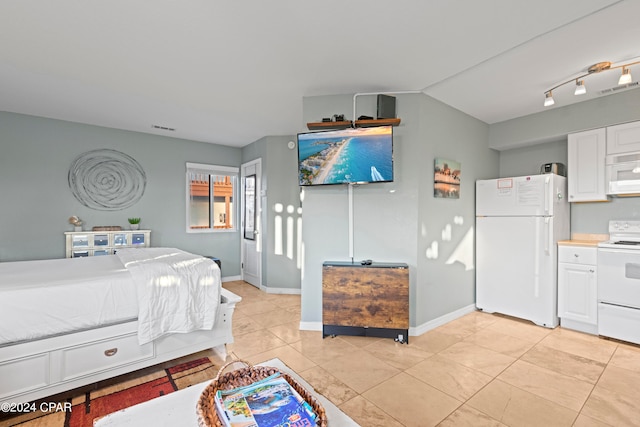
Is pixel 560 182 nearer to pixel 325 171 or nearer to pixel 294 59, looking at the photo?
pixel 325 171

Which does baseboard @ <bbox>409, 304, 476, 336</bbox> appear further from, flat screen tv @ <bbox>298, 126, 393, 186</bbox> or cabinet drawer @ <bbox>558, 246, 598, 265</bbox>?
flat screen tv @ <bbox>298, 126, 393, 186</bbox>

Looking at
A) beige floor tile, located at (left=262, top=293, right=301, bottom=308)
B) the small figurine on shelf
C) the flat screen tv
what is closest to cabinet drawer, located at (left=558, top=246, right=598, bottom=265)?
the flat screen tv

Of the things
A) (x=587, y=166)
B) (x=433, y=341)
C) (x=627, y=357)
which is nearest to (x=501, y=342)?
(x=433, y=341)

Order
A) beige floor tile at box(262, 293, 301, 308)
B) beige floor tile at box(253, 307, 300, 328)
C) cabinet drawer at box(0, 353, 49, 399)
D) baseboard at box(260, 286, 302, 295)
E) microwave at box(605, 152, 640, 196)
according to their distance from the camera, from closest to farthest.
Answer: cabinet drawer at box(0, 353, 49, 399) → microwave at box(605, 152, 640, 196) → beige floor tile at box(253, 307, 300, 328) → beige floor tile at box(262, 293, 301, 308) → baseboard at box(260, 286, 302, 295)

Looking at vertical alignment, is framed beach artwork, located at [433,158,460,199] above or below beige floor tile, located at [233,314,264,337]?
above

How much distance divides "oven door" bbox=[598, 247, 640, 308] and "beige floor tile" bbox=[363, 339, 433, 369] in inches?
76.8

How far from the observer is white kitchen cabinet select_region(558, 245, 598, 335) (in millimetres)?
2967

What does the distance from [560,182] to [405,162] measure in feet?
6.32

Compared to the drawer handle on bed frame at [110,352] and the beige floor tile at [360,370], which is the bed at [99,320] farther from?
the beige floor tile at [360,370]

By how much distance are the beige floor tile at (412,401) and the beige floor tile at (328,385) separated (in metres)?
0.13

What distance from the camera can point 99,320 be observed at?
6.44 feet

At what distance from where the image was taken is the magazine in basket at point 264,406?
3.04 feet

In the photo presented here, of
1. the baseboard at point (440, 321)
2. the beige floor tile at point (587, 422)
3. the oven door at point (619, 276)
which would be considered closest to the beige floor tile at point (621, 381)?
the beige floor tile at point (587, 422)

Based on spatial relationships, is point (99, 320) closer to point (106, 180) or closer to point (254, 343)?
point (254, 343)
